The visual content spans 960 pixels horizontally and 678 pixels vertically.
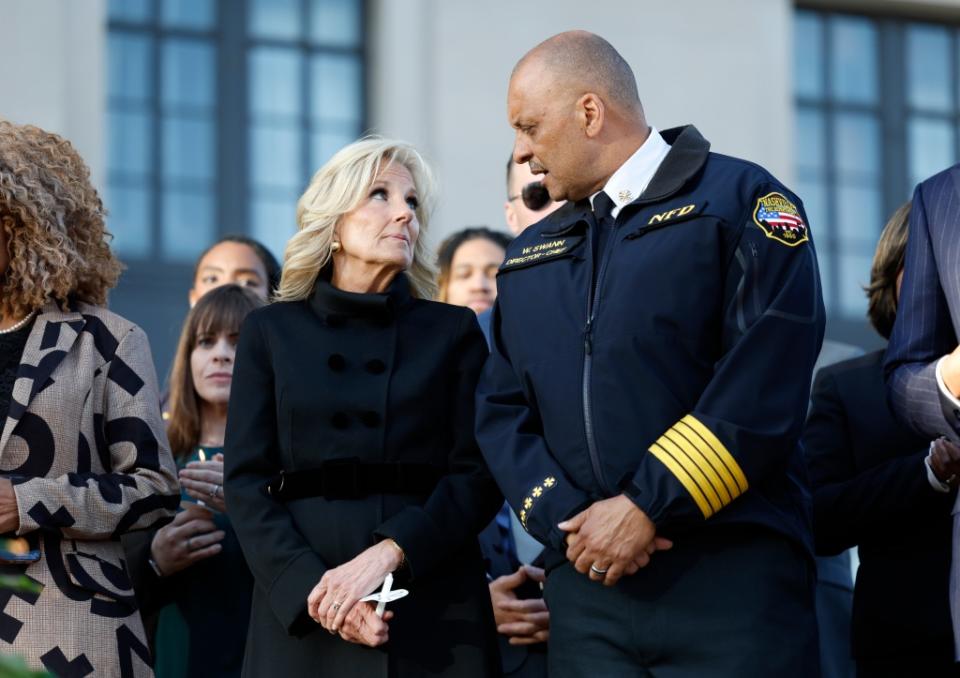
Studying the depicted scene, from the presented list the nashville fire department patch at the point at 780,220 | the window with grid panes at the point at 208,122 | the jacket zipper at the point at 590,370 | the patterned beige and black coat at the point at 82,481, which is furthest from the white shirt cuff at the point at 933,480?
the window with grid panes at the point at 208,122

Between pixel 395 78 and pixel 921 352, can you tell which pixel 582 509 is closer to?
pixel 921 352

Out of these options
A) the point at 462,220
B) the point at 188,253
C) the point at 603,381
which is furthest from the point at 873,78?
the point at 603,381

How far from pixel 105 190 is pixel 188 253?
661mm

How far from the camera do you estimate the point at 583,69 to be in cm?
453

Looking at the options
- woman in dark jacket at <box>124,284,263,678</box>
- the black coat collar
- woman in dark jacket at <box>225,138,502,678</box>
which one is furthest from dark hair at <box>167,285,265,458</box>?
the black coat collar

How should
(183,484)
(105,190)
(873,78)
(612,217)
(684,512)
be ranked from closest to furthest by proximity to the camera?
(684,512) < (612,217) < (183,484) < (105,190) < (873,78)

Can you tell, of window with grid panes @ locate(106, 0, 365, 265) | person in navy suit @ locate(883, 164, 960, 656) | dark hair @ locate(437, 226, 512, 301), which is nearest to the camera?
person in navy suit @ locate(883, 164, 960, 656)

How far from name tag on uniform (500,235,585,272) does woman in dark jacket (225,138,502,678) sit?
38 cm

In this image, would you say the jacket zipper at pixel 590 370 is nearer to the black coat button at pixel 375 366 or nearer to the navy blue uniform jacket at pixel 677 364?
the navy blue uniform jacket at pixel 677 364

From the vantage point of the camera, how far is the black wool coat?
4512 millimetres

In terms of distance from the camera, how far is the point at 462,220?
11.6m

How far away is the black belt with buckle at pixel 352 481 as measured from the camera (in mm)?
4633

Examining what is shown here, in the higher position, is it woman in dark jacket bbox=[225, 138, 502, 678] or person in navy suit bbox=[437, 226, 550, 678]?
woman in dark jacket bbox=[225, 138, 502, 678]

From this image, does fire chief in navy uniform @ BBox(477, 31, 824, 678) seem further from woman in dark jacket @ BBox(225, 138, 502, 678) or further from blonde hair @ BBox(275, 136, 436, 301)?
blonde hair @ BBox(275, 136, 436, 301)
